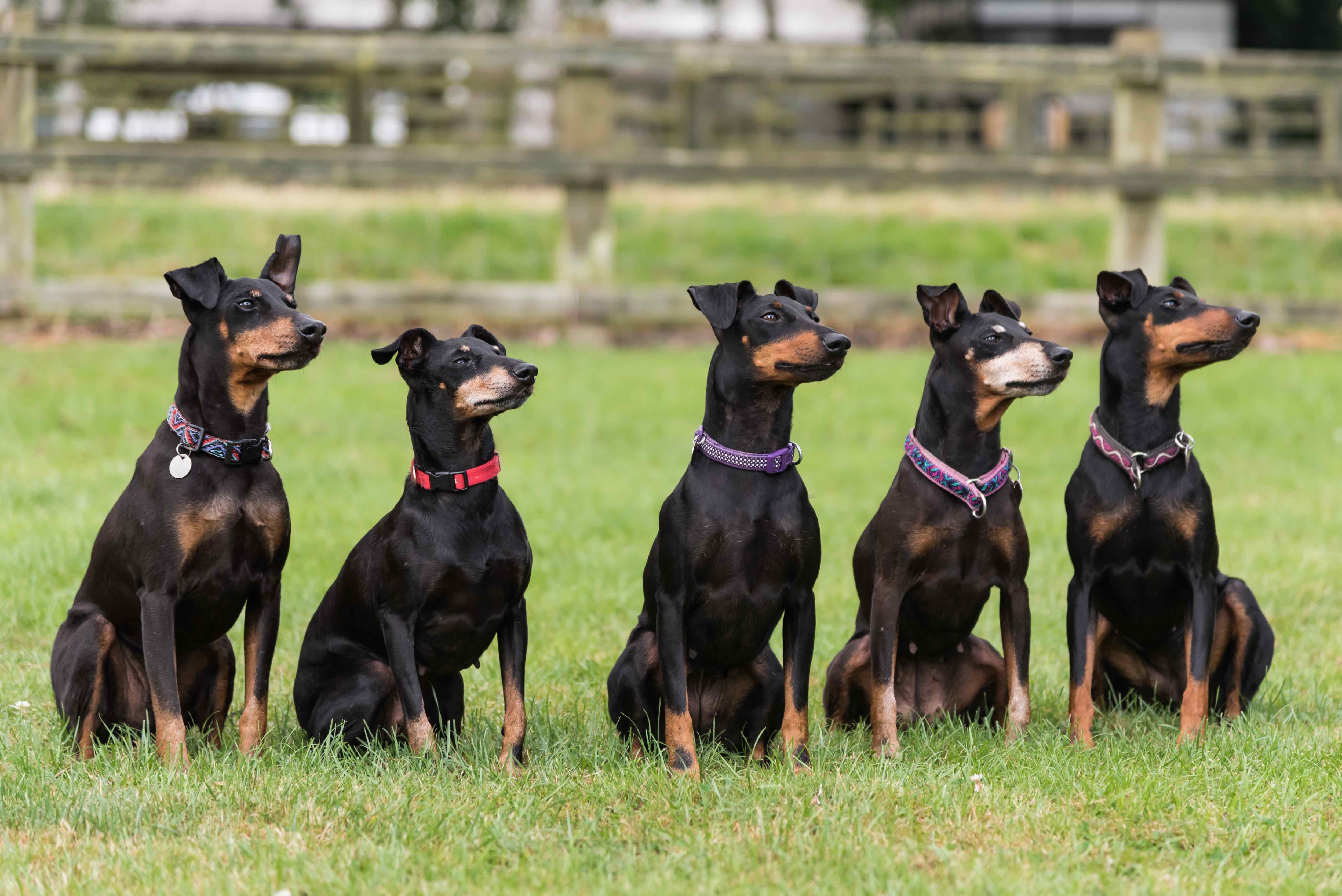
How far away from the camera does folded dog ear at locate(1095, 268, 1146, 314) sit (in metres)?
4.92

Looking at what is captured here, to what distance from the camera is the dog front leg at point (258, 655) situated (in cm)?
464

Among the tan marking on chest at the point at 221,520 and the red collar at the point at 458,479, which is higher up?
the red collar at the point at 458,479

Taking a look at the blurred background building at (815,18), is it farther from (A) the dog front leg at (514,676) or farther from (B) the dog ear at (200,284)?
(A) the dog front leg at (514,676)

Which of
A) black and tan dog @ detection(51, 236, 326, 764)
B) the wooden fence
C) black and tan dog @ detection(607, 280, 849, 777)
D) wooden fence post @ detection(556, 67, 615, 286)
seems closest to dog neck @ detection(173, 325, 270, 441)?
black and tan dog @ detection(51, 236, 326, 764)

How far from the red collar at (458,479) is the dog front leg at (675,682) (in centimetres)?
67

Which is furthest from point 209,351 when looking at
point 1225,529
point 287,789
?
point 1225,529

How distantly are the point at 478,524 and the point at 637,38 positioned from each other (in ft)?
24.0

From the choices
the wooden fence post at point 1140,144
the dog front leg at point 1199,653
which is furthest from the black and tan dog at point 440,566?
the wooden fence post at point 1140,144

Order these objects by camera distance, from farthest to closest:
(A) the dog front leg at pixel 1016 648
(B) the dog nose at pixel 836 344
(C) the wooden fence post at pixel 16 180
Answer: (C) the wooden fence post at pixel 16 180 < (A) the dog front leg at pixel 1016 648 < (B) the dog nose at pixel 836 344

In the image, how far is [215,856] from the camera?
364 centimetres

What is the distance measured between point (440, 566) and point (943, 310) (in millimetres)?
1847

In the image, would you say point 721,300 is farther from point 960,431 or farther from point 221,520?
point 221,520

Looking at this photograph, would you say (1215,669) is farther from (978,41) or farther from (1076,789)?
(978,41)

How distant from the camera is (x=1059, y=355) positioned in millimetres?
4617
